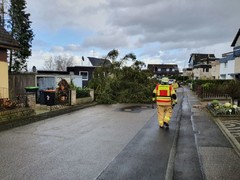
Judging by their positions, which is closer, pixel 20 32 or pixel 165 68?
pixel 20 32

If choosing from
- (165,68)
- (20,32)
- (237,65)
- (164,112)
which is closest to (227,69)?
(237,65)

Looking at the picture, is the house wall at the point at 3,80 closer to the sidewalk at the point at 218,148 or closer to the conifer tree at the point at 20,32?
the sidewalk at the point at 218,148

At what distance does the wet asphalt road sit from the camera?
17.7 feet

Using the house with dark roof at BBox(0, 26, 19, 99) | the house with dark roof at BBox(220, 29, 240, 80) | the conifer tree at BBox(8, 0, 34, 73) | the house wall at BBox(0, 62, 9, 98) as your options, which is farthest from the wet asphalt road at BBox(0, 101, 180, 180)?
the house with dark roof at BBox(220, 29, 240, 80)

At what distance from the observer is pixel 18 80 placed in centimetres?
1847

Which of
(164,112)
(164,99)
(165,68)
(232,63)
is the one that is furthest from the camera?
(165,68)

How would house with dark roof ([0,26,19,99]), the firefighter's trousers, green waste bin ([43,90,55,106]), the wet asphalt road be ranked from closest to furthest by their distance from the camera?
the wet asphalt road
the firefighter's trousers
house with dark roof ([0,26,19,99])
green waste bin ([43,90,55,106])

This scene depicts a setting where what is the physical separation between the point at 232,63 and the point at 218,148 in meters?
37.2

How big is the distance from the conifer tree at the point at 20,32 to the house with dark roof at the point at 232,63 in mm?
28144

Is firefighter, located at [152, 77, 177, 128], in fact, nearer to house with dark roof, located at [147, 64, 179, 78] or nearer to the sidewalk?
the sidewalk

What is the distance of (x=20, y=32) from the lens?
36.0 meters

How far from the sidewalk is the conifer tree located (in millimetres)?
29499

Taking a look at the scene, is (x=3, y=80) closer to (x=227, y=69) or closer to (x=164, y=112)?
(x=164, y=112)

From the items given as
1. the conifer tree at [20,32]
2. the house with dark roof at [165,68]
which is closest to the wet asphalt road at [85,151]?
the conifer tree at [20,32]
